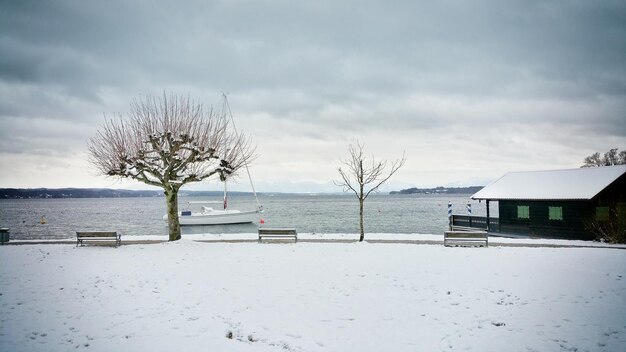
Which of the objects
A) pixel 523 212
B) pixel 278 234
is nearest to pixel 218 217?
pixel 278 234

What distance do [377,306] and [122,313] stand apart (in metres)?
6.11

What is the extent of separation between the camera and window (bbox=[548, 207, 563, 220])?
26.2 meters

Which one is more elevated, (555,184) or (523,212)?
(555,184)

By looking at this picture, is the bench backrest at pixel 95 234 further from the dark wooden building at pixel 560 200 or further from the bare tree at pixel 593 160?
the bare tree at pixel 593 160

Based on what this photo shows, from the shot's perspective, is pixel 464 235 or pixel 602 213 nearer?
pixel 464 235

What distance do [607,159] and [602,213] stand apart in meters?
62.0

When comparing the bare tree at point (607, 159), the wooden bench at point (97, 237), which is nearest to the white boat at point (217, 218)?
the wooden bench at point (97, 237)

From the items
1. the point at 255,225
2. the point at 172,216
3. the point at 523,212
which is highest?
the point at 172,216

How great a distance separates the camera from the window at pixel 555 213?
26.2 meters

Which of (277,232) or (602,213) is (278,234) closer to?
(277,232)

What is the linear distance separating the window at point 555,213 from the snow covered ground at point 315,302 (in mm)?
11518

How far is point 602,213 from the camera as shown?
24375 mm

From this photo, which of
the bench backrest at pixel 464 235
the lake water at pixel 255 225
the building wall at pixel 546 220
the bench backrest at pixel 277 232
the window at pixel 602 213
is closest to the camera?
the bench backrest at pixel 464 235

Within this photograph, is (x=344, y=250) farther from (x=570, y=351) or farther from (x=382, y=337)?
(x=570, y=351)
